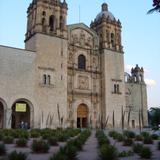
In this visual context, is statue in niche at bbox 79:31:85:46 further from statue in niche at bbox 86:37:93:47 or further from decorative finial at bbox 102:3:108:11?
decorative finial at bbox 102:3:108:11

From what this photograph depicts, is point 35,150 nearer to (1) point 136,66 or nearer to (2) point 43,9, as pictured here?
(2) point 43,9

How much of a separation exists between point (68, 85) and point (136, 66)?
59.3 feet

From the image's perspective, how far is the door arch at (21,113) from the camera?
3177 cm

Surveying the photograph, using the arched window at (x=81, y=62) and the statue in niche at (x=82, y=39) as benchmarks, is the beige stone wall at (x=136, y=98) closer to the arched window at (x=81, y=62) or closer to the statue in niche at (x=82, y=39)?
the arched window at (x=81, y=62)

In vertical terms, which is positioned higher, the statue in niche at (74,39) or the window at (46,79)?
the statue in niche at (74,39)

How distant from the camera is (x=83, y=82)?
38406 mm

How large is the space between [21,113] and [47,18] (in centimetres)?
1298

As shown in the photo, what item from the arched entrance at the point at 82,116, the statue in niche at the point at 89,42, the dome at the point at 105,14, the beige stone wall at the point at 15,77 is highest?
the dome at the point at 105,14

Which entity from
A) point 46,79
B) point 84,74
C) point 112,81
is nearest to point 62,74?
point 46,79

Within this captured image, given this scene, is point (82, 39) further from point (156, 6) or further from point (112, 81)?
point (156, 6)

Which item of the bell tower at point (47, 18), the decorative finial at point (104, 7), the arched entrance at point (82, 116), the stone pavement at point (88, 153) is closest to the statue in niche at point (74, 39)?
the bell tower at point (47, 18)

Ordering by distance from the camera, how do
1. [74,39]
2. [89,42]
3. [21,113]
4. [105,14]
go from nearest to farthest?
[21,113] → [74,39] → [89,42] → [105,14]

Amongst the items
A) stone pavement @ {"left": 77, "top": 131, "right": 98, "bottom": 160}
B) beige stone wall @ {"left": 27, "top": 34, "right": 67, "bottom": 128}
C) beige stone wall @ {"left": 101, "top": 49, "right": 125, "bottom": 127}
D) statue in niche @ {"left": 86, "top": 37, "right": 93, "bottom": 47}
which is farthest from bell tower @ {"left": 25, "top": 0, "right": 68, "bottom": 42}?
stone pavement @ {"left": 77, "top": 131, "right": 98, "bottom": 160}

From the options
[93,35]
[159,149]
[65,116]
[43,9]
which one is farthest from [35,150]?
[93,35]
